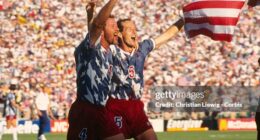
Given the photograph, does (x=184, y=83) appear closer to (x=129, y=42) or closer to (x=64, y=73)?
(x=64, y=73)

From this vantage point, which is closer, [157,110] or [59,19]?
[157,110]

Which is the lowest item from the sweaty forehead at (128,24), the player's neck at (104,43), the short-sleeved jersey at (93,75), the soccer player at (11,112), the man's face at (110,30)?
the soccer player at (11,112)

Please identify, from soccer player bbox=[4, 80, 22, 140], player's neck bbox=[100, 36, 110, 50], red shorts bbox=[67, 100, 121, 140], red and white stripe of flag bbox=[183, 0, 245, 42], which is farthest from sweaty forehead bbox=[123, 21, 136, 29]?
soccer player bbox=[4, 80, 22, 140]

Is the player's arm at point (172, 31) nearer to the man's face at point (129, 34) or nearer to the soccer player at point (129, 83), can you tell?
the soccer player at point (129, 83)

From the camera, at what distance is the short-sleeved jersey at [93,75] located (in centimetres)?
1088

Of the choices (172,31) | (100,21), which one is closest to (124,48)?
(172,31)

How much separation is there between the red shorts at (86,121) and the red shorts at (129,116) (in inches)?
84.6

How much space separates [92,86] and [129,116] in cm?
262

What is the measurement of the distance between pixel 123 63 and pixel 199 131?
79.8 ft

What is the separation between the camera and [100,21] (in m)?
10.3

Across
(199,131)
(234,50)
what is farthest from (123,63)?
(234,50)

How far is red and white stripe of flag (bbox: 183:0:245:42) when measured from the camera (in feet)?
43.2

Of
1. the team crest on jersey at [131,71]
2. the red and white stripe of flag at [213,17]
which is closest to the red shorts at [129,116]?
the team crest on jersey at [131,71]

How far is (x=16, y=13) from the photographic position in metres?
46.0
